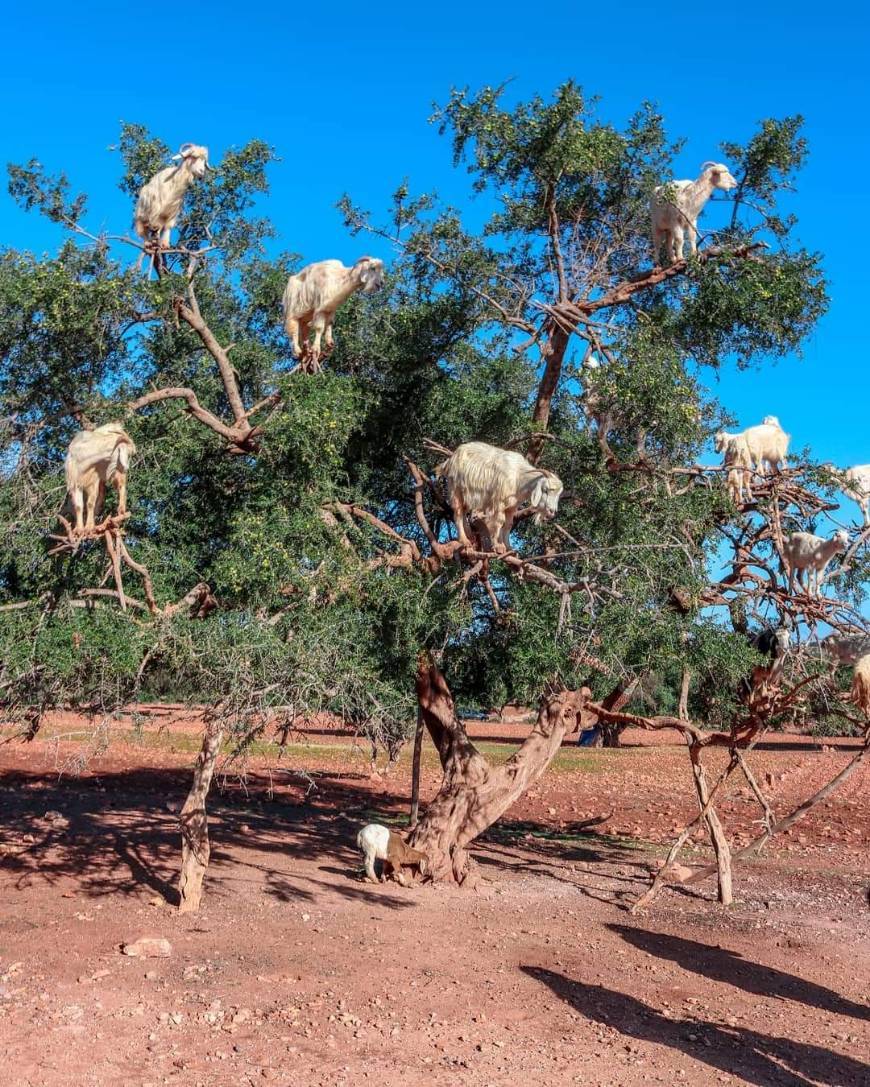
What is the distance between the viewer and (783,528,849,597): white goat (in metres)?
11.8

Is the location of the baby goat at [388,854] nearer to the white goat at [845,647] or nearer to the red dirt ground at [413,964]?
the red dirt ground at [413,964]

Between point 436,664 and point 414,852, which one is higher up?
point 436,664

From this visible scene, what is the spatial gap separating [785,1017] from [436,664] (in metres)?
4.82

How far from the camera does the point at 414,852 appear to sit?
11.4m

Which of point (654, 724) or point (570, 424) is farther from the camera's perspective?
point (570, 424)

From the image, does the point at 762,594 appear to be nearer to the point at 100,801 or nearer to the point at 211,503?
the point at 211,503

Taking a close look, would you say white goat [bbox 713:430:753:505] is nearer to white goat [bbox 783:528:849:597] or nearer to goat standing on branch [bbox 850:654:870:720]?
white goat [bbox 783:528:849:597]

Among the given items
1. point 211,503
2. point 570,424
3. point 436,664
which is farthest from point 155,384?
point 570,424

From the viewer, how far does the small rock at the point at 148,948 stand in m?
8.72

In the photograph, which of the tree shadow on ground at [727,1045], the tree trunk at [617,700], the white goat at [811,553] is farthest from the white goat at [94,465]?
the white goat at [811,553]

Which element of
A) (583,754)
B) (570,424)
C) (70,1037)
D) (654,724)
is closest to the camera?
(70,1037)

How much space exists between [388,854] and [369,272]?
6.08 metres

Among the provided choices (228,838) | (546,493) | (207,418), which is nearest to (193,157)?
(207,418)

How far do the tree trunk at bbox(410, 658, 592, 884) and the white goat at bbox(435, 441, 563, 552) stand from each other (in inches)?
76.6
